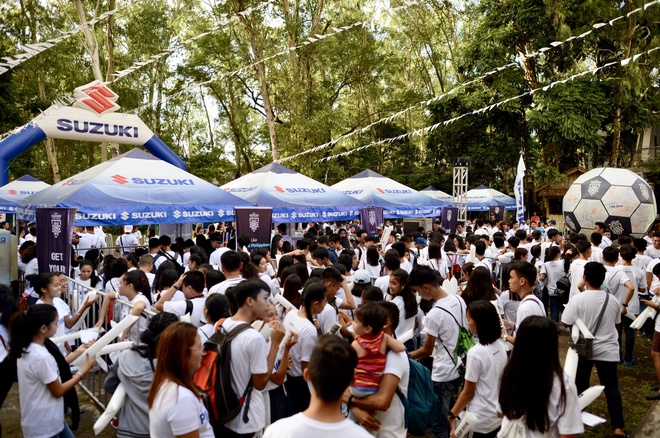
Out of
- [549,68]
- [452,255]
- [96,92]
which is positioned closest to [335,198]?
[452,255]

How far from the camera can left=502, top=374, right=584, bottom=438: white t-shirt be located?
2633mm

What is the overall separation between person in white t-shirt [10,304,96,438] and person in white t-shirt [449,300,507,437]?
246cm

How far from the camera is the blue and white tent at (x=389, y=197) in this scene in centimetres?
1480

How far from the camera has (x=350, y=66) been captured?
87.0 ft

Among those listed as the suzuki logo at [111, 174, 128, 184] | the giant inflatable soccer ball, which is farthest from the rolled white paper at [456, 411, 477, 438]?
the giant inflatable soccer ball

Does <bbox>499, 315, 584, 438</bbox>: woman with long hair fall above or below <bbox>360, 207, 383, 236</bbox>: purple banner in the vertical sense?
below

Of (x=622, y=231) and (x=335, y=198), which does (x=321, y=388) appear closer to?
(x=335, y=198)

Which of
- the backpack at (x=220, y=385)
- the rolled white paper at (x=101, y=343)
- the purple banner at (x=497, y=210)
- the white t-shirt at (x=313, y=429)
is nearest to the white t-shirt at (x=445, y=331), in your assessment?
the backpack at (x=220, y=385)

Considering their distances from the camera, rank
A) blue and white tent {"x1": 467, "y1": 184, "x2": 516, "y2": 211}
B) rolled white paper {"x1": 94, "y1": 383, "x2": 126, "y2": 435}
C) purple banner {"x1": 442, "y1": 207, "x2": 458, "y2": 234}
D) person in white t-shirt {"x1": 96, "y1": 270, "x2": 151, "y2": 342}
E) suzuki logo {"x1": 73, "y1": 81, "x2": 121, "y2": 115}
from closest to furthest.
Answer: rolled white paper {"x1": 94, "y1": 383, "x2": 126, "y2": 435} < person in white t-shirt {"x1": 96, "y1": 270, "x2": 151, "y2": 342} < suzuki logo {"x1": 73, "y1": 81, "x2": 121, "y2": 115} < purple banner {"x1": 442, "y1": 207, "x2": 458, "y2": 234} < blue and white tent {"x1": 467, "y1": 184, "x2": 516, "y2": 211}

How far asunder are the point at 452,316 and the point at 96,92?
33.0 feet

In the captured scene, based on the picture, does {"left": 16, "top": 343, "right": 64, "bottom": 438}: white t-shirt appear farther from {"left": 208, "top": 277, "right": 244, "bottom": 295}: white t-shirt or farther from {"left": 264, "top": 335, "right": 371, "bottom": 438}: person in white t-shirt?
{"left": 264, "top": 335, "right": 371, "bottom": 438}: person in white t-shirt

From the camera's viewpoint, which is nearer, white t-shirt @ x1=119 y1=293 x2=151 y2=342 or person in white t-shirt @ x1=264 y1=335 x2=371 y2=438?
person in white t-shirt @ x1=264 y1=335 x2=371 y2=438

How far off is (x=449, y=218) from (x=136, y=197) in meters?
9.65

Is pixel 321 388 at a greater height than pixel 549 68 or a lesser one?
lesser
